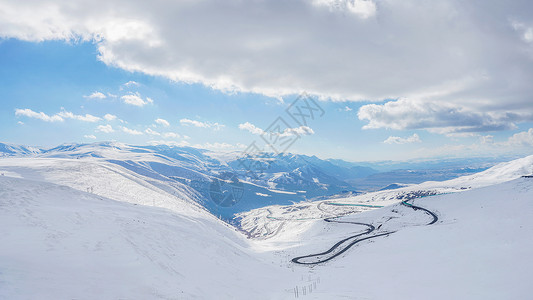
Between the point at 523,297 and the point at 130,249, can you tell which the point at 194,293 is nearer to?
the point at 130,249

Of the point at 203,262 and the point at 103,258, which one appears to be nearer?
the point at 103,258

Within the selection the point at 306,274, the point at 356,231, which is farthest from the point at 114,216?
the point at 356,231

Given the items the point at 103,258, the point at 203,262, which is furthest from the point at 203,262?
the point at 103,258

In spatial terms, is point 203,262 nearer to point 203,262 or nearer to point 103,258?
point 203,262

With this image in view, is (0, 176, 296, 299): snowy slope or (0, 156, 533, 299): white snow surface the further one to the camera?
(0, 156, 533, 299): white snow surface

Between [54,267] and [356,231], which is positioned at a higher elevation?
[54,267]

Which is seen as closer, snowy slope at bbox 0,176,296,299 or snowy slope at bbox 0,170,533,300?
snowy slope at bbox 0,176,296,299

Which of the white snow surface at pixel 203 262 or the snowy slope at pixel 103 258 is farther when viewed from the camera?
the white snow surface at pixel 203 262

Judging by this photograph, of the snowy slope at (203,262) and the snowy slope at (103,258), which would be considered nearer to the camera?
the snowy slope at (103,258)

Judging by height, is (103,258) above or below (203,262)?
above

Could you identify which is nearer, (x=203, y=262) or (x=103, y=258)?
(x=103, y=258)

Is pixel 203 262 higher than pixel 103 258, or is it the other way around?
pixel 103 258
